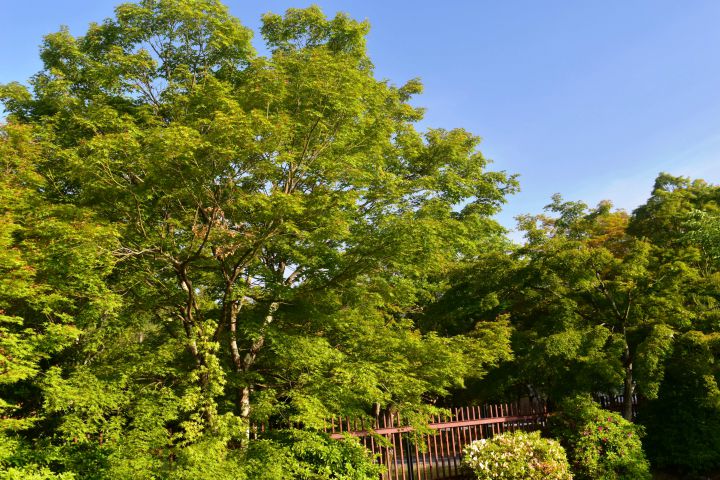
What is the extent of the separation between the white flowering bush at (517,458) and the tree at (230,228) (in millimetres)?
1548

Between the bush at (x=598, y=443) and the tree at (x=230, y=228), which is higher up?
the tree at (x=230, y=228)

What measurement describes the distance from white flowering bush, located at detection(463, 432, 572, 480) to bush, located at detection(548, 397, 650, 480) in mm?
553

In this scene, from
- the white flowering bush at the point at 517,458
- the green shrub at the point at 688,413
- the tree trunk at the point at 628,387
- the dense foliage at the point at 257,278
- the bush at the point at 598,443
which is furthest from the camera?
the tree trunk at the point at 628,387

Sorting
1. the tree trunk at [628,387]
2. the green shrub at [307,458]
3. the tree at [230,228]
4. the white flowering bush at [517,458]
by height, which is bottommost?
the white flowering bush at [517,458]

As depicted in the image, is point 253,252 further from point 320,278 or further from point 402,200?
point 402,200

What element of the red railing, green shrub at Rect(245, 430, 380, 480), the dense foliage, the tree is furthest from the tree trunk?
green shrub at Rect(245, 430, 380, 480)

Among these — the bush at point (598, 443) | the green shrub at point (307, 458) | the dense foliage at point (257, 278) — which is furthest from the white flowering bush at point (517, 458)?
the green shrub at point (307, 458)

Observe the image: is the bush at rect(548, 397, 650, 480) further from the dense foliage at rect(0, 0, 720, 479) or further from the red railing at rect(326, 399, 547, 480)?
the red railing at rect(326, 399, 547, 480)

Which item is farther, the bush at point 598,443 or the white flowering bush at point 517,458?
the bush at point 598,443

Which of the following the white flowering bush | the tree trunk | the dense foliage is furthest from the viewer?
the tree trunk

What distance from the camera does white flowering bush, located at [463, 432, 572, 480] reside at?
8766 mm

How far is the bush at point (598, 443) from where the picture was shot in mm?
9758

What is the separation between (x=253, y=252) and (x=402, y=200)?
352 cm

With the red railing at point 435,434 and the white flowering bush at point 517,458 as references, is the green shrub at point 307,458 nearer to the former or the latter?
the red railing at point 435,434
